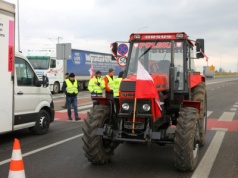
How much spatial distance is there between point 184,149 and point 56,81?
22229 millimetres

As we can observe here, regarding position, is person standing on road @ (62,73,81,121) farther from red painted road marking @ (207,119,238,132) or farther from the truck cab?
the truck cab

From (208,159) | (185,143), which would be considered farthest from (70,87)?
(185,143)

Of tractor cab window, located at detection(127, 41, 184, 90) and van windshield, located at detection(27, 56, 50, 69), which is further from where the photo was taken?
van windshield, located at detection(27, 56, 50, 69)

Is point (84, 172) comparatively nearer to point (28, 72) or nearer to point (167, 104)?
point (167, 104)

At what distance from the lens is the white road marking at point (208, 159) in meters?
6.02

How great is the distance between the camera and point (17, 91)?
345 inches

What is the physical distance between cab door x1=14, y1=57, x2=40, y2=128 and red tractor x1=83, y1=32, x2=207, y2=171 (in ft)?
8.94

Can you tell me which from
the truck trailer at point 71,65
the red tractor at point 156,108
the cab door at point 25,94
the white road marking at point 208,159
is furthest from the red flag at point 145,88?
the truck trailer at point 71,65

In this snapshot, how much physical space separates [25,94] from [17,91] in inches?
16.7

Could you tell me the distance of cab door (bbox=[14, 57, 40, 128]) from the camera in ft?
29.0

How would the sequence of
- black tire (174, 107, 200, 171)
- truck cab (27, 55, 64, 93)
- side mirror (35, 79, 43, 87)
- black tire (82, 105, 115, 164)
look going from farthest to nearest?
truck cab (27, 55, 64, 93) → side mirror (35, 79, 43, 87) → black tire (82, 105, 115, 164) → black tire (174, 107, 200, 171)

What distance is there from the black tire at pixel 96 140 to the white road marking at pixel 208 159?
5.42 ft

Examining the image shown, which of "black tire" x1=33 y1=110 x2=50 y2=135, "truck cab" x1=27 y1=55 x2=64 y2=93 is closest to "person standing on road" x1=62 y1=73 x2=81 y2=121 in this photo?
"black tire" x1=33 y1=110 x2=50 y2=135

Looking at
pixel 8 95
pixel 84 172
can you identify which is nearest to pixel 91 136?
pixel 84 172
